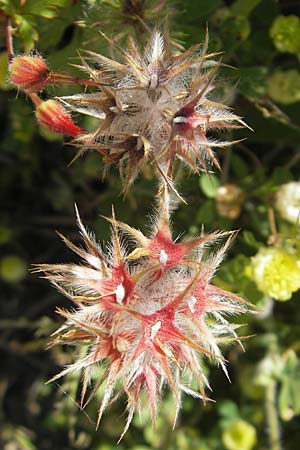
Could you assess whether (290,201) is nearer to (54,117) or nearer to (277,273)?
(277,273)

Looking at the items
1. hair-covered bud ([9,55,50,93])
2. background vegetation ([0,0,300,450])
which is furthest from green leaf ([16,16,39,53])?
hair-covered bud ([9,55,50,93])

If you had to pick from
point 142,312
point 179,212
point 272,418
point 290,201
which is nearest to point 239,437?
point 272,418

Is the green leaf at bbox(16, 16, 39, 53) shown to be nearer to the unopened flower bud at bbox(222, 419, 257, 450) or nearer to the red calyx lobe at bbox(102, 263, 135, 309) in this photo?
the red calyx lobe at bbox(102, 263, 135, 309)

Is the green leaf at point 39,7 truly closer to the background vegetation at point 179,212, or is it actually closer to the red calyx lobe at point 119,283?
the background vegetation at point 179,212

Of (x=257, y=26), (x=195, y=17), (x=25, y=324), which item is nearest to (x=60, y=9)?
(x=195, y=17)

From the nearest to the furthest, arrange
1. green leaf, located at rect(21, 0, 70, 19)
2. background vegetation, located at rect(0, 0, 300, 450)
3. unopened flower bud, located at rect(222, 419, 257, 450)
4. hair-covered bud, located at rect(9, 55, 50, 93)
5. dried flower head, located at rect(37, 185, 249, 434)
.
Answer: dried flower head, located at rect(37, 185, 249, 434) < hair-covered bud, located at rect(9, 55, 50, 93) < green leaf, located at rect(21, 0, 70, 19) < background vegetation, located at rect(0, 0, 300, 450) < unopened flower bud, located at rect(222, 419, 257, 450)

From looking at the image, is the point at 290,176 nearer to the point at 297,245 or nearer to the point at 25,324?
the point at 297,245
